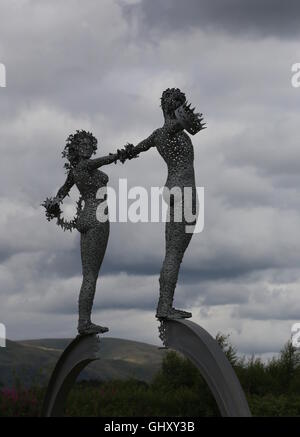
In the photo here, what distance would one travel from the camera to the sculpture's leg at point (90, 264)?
35.8 ft

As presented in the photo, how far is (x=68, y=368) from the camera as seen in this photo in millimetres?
11414

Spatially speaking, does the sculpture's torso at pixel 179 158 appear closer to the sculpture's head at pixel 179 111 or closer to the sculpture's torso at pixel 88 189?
the sculpture's head at pixel 179 111

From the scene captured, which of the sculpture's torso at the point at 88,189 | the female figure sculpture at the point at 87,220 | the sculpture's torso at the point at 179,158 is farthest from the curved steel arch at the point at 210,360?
the sculpture's torso at the point at 88,189

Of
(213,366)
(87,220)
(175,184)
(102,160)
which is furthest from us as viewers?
(87,220)

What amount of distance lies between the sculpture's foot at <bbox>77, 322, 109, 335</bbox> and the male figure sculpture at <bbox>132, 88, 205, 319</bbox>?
4.77 ft

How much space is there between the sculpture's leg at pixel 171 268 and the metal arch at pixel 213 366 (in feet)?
0.52

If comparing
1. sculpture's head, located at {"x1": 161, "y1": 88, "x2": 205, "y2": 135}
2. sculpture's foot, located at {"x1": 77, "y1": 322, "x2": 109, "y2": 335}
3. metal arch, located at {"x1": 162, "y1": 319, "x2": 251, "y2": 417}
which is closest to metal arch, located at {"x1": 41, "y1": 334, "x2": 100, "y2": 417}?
sculpture's foot, located at {"x1": 77, "y1": 322, "x2": 109, "y2": 335}

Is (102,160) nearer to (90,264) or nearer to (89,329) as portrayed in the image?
(90,264)

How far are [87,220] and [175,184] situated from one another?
1.92 m

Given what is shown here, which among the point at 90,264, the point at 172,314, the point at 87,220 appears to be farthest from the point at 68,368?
the point at 172,314

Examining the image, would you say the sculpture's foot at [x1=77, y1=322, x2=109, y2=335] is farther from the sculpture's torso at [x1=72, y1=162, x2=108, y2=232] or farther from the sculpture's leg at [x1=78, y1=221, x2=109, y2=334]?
the sculpture's torso at [x1=72, y1=162, x2=108, y2=232]

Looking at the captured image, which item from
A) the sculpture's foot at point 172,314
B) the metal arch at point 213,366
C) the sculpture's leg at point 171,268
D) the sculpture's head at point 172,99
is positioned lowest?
the metal arch at point 213,366
